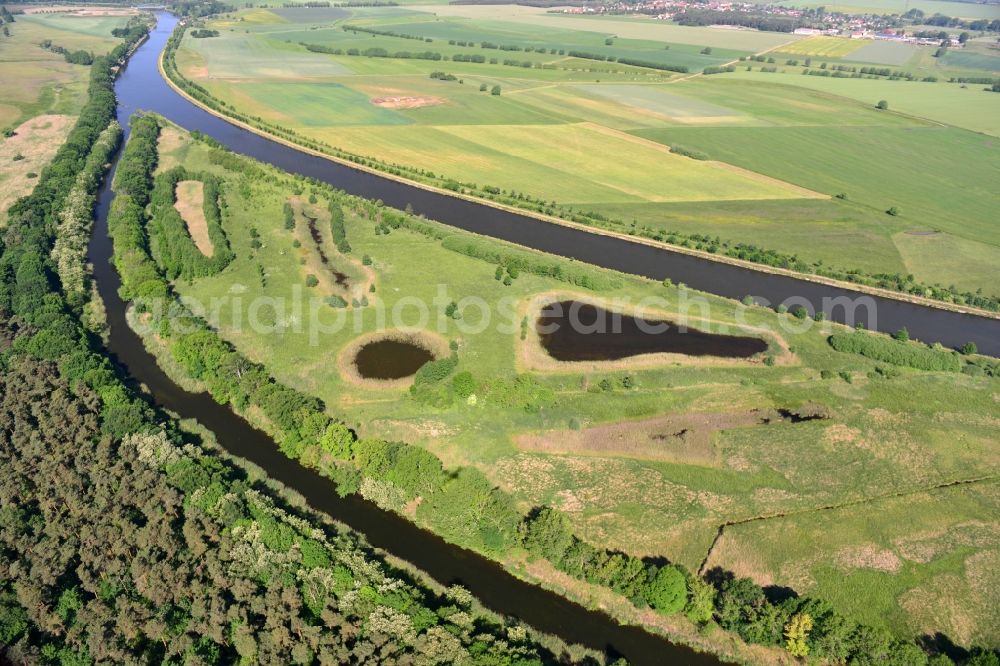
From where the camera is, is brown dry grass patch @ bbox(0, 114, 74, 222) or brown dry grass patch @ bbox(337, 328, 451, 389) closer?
brown dry grass patch @ bbox(337, 328, 451, 389)

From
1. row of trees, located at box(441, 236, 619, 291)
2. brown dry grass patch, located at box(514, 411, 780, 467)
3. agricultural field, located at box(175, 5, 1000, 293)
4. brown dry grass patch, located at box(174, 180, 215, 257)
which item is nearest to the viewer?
brown dry grass patch, located at box(514, 411, 780, 467)

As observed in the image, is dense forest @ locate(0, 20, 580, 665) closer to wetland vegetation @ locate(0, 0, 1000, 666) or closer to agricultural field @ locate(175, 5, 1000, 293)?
wetland vegetation @ locate(0, 0, 1000, 666)

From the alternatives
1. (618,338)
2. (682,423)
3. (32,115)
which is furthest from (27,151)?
(682,423)

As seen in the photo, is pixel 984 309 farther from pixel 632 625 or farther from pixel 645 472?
pixel 632 625

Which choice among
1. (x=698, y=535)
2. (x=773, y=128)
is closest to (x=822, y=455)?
(x=698, y=535)

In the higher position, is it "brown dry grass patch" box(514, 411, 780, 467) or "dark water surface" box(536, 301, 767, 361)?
"dark water surface" box(536, 301, 767, 361)

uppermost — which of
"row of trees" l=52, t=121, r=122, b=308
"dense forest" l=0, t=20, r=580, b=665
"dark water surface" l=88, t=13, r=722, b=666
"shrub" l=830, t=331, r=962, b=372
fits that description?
"row of trees" l=52, t=121, r=122, b=308

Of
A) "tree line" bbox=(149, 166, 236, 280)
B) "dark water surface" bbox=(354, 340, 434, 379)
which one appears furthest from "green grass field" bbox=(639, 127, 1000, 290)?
"tree line" bbox=(149, 166, 236, 280)

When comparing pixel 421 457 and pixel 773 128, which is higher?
pixel 773 128
